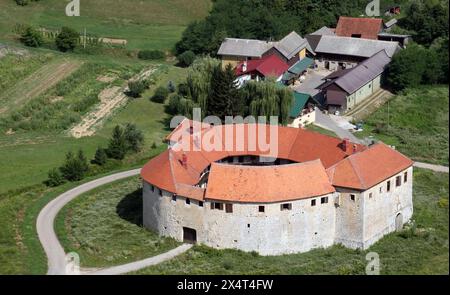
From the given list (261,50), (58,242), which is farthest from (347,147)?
(261,50)

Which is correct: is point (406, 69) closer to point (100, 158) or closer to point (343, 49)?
point (343, 49)

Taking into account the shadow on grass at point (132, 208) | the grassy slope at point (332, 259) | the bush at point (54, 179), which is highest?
the bush at point (54, 179)

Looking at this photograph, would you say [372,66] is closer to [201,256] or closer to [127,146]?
[127,146]

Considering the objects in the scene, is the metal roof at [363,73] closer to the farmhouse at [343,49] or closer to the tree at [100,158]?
the farmhouse at [343,49]

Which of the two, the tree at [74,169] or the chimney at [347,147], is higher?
the chimney at [347,147]

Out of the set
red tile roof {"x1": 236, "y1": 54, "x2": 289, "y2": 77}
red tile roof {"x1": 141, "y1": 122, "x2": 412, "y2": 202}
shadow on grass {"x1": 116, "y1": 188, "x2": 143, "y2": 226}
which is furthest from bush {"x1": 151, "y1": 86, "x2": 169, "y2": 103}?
red tile roof {"x1": 141, "y1": 122, "x2": 412, "y2": 202}

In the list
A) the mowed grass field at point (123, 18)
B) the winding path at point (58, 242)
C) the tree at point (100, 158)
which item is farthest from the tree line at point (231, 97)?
the mowed grass field at point (123, 18)
